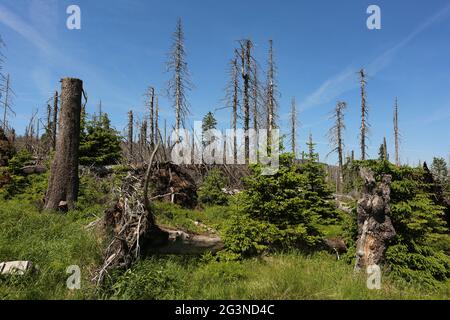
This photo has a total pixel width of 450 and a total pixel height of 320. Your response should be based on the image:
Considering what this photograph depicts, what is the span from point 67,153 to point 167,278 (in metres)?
7.17

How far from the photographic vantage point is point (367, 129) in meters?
29.4

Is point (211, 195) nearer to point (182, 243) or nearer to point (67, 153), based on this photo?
point (67, 153)

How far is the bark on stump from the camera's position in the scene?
6.70 metres

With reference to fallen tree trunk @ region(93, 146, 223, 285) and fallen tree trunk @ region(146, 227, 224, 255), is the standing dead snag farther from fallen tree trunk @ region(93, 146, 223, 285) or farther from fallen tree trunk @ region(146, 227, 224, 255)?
fallen tree trunk @ region(146, 227, 224, 255)

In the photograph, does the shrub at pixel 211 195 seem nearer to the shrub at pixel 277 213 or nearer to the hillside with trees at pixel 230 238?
the hillside with trees at pixel 230 238

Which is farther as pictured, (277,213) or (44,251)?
(277,213)

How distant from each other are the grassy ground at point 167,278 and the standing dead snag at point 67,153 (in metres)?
2.99

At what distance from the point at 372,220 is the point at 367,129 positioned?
25.4m

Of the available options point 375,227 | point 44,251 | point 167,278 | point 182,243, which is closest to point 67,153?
point 44,251

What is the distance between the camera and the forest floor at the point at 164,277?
430 cm

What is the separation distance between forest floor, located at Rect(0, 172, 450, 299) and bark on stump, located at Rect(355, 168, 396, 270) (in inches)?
28.6

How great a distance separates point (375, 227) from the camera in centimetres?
676

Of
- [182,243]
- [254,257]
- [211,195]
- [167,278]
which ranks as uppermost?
[211,195]

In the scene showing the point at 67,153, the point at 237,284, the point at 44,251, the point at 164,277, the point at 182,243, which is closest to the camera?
the point at 164,277
